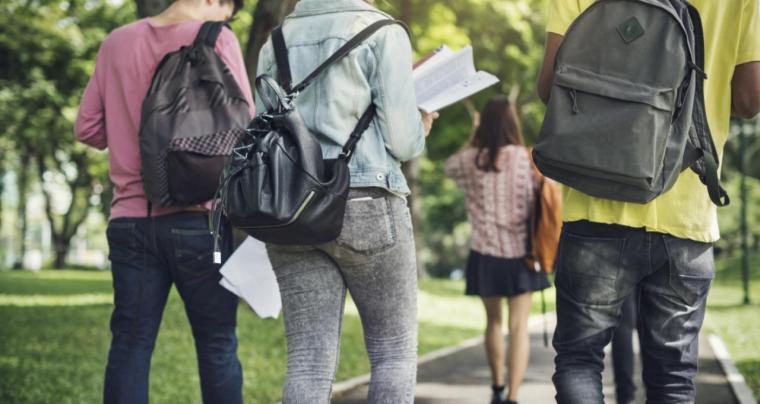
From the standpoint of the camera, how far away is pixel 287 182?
285 centimetres

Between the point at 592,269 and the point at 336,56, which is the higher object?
the point at 336,56

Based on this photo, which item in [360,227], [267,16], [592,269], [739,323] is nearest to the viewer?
[360,227]

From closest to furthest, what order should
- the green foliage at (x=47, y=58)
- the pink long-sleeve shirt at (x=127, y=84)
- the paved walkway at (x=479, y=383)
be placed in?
the pink long-sleeve shirt at (x=127, y=84) < the paved walkway at (x=479, y=383) < the green foliage at (x=47, y=58)

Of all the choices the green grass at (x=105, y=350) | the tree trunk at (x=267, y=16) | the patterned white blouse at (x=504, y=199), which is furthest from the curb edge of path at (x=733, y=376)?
the tree trunk at (x=267, y=16)

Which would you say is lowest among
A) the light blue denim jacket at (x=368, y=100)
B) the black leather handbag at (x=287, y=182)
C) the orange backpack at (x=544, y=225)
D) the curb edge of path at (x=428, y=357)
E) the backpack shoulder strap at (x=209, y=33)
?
the curb edge of path at (x=428, y=357)

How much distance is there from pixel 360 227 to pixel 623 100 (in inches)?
36.9

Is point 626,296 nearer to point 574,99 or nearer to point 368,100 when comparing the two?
point 574,99

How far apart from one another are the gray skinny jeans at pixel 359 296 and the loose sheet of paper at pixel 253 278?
0.41 m

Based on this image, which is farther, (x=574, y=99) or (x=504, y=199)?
(x=504, y=199)

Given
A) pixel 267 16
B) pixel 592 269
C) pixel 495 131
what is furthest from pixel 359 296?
pixel 267 16

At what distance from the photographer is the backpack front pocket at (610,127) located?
2.86 metres

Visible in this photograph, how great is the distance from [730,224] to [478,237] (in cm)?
4166

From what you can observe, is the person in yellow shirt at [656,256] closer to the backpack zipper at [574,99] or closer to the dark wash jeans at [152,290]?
the backpack zipper at [574,99]

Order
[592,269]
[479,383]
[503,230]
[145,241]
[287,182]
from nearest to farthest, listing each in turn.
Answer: [287,182], [592,269], [145,241], [503,230], [479,383]
